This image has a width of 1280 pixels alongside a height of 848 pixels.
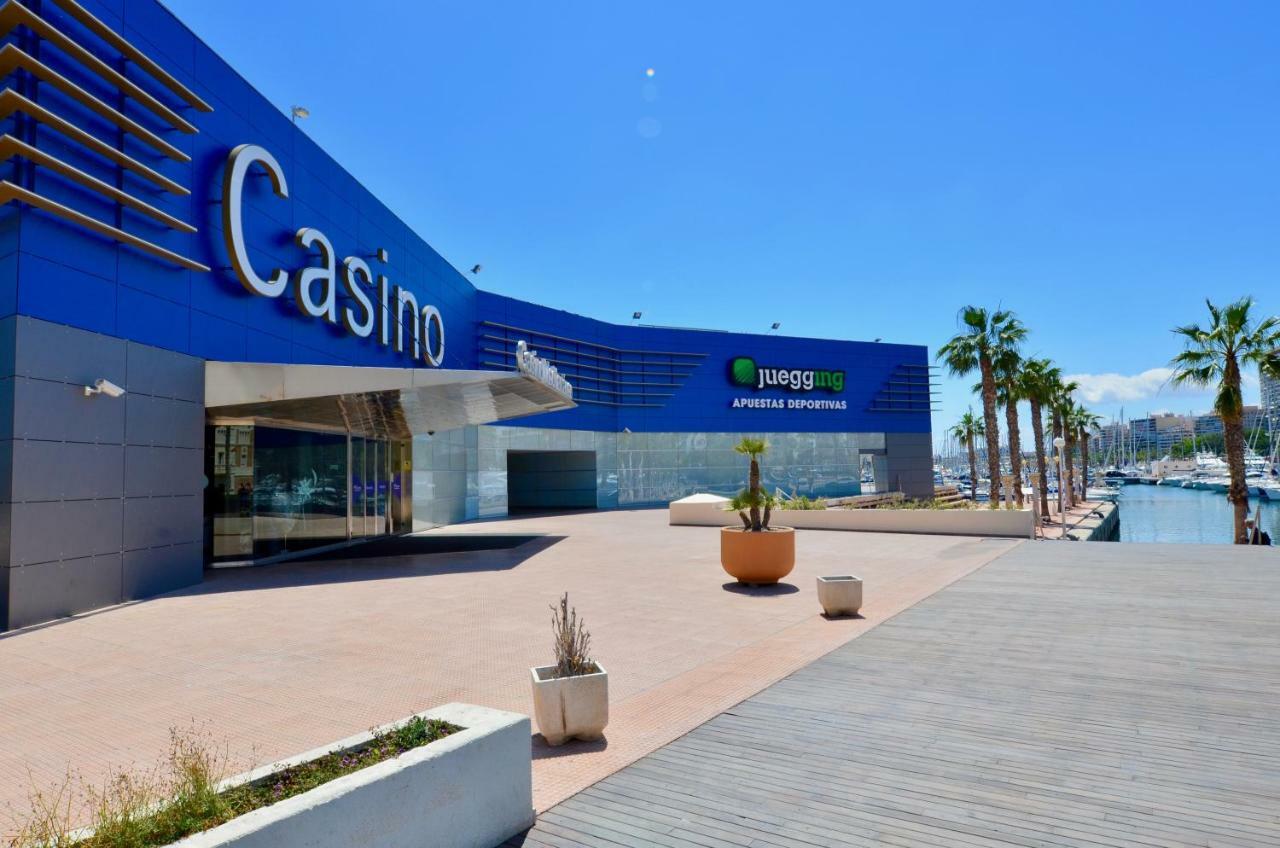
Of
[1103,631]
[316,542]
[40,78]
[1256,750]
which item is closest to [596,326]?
[316,542]

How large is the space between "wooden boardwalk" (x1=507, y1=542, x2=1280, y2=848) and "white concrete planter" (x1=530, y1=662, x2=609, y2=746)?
23.4 inches

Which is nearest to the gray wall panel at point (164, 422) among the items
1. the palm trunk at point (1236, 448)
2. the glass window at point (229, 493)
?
the glass window at point (229, 493)

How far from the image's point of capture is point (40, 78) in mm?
10867

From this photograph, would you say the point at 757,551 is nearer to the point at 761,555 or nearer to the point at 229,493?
the point at 761,555

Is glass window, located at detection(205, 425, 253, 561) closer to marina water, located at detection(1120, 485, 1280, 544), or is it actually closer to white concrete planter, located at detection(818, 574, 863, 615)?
white concrete planter, located at detection(818, 574, 863, 615)

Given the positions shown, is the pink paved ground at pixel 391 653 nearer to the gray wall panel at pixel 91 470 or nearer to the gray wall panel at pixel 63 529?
the gray wall panel at pixel 91 470

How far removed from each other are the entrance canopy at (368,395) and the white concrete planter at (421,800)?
10.5 metres

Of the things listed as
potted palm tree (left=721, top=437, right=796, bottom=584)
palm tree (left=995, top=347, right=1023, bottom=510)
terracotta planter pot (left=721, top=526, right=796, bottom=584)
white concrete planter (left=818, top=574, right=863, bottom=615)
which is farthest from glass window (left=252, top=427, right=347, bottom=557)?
palm tree (left=995, top=347, right=1023, bottom=510)

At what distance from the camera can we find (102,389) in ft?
38.3

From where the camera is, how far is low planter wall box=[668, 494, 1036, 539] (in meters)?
20.7

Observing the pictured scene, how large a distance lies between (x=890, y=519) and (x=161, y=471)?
63.3 ft

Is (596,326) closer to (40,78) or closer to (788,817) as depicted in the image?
(40,78)

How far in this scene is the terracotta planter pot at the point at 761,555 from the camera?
13.0 meters

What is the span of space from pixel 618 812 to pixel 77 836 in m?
2.71
